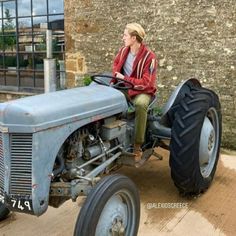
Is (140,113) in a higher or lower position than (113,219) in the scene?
higher

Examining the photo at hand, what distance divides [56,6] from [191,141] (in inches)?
208

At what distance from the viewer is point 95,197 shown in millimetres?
2734

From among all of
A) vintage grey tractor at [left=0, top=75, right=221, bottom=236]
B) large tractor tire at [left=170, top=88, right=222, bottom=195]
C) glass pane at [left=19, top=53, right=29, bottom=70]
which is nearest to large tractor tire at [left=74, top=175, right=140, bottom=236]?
vintage grey tractor at [left=0, top=75, right=221, bottom=236]

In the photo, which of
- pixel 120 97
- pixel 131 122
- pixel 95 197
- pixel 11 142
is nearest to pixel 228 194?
pixel 131 122

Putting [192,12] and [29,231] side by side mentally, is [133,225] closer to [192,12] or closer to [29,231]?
[29,231]

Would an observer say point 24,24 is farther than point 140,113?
Yes

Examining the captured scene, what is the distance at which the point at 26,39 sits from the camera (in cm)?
877

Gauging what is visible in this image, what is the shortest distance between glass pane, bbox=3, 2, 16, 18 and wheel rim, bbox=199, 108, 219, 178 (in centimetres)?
586

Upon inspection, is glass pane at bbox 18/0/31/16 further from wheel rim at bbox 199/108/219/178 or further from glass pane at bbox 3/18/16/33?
wheel rim at bbox 199/108/219/178

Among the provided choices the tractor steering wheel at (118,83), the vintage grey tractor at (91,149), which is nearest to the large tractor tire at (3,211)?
the vintage grey tractor at (91,149)

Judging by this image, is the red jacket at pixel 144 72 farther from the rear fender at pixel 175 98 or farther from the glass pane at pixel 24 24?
the glass pane at pixel 24 24

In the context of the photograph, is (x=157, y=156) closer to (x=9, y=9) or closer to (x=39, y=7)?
(x=39, y=7)

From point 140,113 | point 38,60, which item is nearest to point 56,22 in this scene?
point 38,60

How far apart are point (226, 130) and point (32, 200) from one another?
3.68 metres
